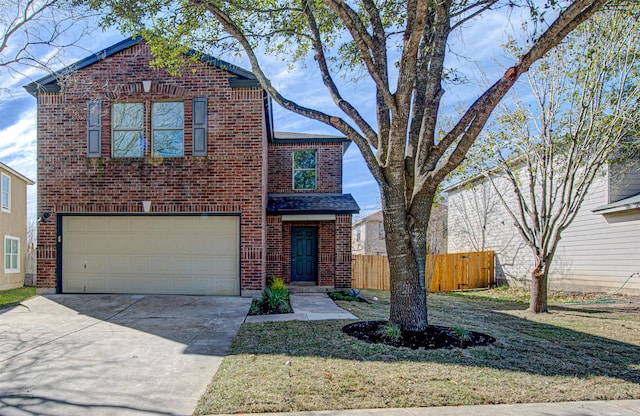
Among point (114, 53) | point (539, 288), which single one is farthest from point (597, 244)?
point (114, 53)

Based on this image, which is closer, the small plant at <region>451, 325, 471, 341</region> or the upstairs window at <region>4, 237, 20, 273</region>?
the small plant at <region>451, 325, 471, 341</region>

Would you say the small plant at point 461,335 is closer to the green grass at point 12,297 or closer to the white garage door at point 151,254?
the white garage door at point 151,254

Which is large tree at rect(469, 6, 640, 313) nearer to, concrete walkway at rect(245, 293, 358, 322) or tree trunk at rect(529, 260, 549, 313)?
tree trunk at rect(529, 260, 549, 313)

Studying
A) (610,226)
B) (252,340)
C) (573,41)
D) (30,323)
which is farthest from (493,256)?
(30,323)

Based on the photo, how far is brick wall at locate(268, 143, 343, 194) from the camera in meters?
15.4

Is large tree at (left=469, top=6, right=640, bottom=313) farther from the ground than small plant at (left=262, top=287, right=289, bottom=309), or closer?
farther from the ground

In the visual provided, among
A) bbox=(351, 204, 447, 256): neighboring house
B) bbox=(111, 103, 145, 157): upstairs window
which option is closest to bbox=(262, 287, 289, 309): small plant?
bbox=(111, 103, 145, 157): upstairs window

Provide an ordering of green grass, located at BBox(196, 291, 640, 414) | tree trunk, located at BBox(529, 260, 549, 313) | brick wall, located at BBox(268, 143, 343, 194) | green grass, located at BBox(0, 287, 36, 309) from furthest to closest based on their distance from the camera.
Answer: brick wall, located at BBox(268, 143, 343, 194)
green grass, located at BBox(0, 287, 36, 309)
tree trunk, located at BBox(529, 260, 549, 313)
green grass, located at BBox(196, 291, 640, 414)

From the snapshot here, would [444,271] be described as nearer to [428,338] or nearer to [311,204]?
[311,204]

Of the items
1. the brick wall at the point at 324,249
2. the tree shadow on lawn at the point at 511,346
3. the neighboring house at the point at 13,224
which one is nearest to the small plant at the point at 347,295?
the brick wall at the point at 324,249

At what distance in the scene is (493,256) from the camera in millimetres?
19406

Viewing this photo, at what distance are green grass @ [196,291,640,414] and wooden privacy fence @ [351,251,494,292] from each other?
9.48 metres

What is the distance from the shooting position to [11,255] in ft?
60.8

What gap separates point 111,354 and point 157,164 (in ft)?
21.9
